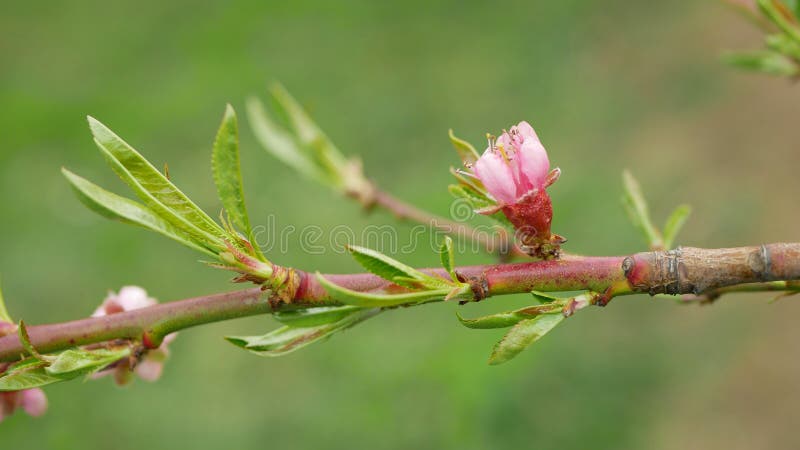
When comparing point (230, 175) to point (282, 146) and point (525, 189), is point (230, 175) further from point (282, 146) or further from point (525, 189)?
point (282, 146)

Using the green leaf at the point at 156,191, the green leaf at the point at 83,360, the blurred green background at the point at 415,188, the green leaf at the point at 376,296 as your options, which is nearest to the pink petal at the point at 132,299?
the green leaf at the point at 83,360

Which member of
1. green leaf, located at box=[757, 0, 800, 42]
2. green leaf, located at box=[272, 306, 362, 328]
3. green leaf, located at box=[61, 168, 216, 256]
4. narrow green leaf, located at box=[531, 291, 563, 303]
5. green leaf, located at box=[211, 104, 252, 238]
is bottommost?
green leaf, located at box=[272, 306, 362, 328]

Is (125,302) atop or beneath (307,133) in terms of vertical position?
beneath

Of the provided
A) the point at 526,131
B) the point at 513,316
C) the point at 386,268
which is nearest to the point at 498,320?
the point at 513,316

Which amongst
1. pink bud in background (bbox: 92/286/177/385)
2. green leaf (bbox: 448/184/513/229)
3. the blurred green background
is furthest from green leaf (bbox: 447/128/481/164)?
the blurred green background

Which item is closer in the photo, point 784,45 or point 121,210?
point 121,210

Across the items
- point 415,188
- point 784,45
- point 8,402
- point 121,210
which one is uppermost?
point 415,188

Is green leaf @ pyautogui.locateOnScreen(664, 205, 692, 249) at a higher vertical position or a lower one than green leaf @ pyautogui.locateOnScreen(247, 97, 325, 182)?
lower

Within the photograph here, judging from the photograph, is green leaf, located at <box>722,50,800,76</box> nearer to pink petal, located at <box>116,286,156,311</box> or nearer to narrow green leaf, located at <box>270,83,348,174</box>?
narrow green leaf, located at <box>270,83,348,174</box>
